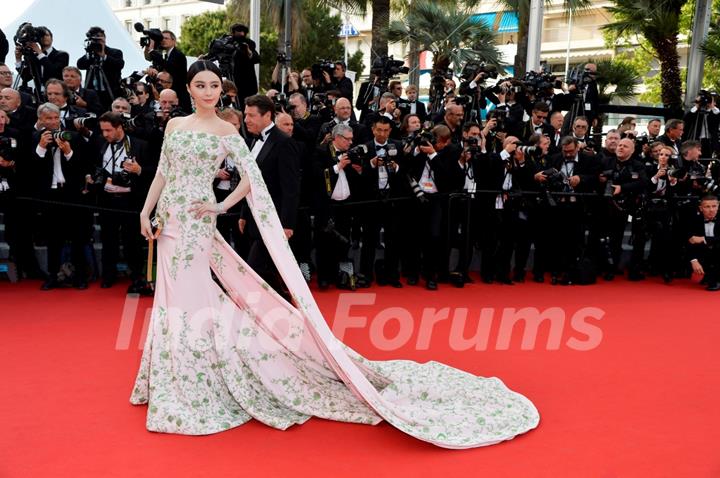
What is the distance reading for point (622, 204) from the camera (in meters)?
7.78

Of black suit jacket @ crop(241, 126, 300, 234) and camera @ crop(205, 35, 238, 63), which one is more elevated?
camera @ crop(205, 35, 238, 63)

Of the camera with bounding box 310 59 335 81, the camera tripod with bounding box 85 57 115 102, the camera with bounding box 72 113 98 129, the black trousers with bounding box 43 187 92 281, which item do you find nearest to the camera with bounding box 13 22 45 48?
the camera tripod with bounding box 85 57 115 102

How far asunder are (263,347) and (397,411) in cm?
77

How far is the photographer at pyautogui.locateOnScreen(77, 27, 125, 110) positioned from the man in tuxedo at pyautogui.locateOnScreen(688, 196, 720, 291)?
623cm

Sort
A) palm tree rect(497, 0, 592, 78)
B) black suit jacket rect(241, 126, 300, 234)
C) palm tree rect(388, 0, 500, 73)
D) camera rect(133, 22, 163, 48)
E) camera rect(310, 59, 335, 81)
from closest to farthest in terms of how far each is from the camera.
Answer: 1. black suit jacket rect(241, 126, 300, 234)
2. camera rect(133, 22, 163, 48)
3. camera rect(310, 59, 335, 81)
4. palm tree rect(497, 0, 592, 78)
5. palm tree rect(388, 0, 500, 73)

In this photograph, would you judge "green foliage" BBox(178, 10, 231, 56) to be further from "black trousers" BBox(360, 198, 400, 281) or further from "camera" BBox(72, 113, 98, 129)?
"black trousers" BBox(360, 198, 400, 281)

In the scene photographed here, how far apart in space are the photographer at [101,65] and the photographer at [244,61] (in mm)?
1238

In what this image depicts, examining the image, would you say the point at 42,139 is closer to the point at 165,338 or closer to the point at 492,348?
the point at 165,338

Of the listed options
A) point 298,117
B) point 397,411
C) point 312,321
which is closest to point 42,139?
point 298,117

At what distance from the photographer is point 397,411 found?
3.58 metres

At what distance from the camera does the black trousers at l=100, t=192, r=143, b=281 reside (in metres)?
6.53

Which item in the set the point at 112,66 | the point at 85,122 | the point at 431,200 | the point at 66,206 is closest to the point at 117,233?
the point at 66,206

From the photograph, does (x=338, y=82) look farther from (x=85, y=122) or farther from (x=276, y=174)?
(x=276, y=174)

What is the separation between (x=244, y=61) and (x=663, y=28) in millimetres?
9328
